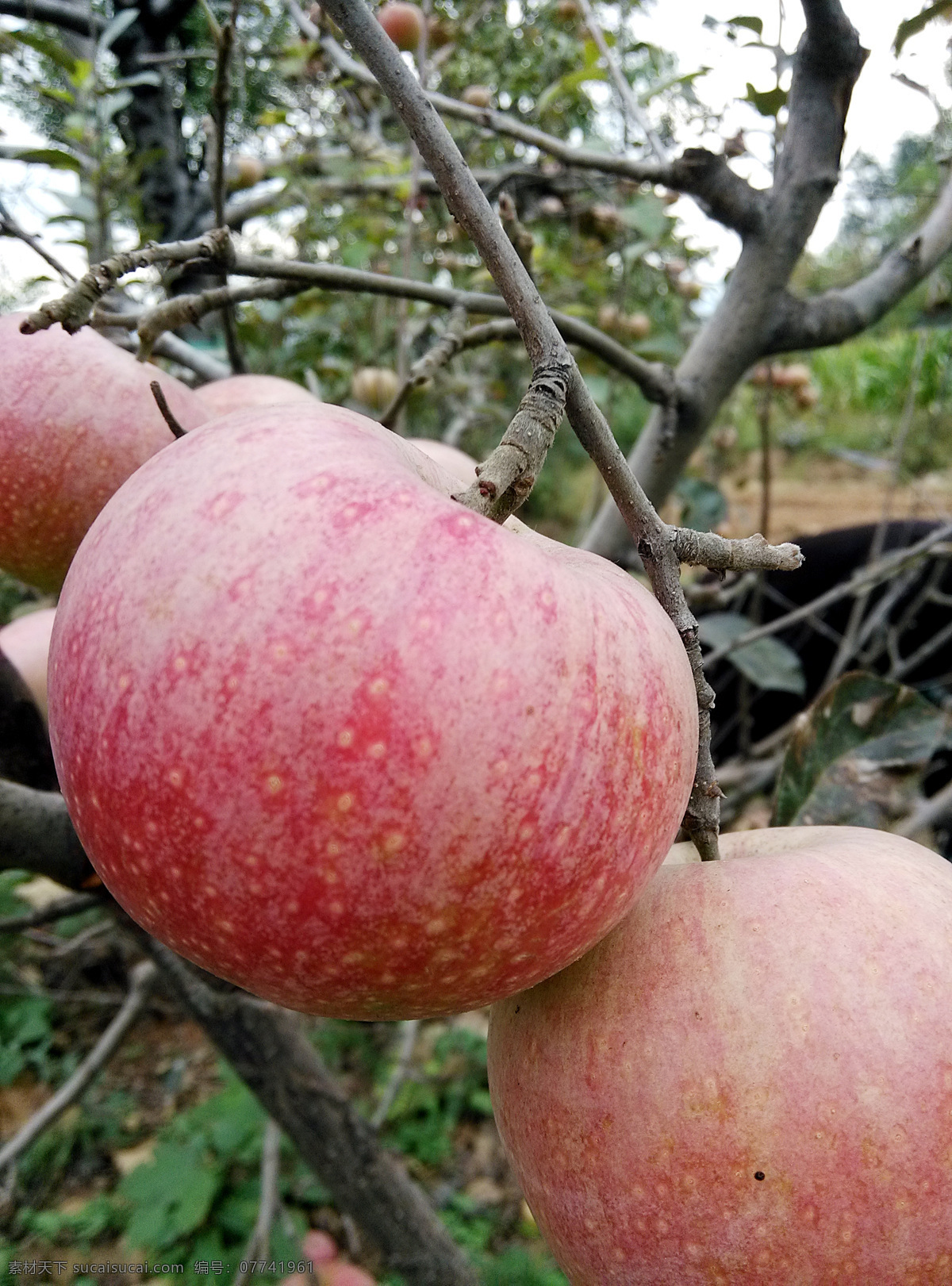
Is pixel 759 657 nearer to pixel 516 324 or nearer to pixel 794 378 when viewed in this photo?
pixel 516 324

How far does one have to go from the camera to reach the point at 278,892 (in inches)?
16.1

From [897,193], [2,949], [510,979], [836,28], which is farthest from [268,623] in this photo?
[2,949]

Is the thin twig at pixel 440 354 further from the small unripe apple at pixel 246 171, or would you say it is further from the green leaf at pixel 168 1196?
the small unripe apple at pixel 246 171

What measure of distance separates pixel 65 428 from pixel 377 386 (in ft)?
4.67

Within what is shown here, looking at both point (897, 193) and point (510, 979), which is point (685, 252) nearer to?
point (897, 193)

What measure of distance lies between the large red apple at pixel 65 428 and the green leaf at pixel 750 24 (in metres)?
0.89

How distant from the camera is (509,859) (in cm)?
42

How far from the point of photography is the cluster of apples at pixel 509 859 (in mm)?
402

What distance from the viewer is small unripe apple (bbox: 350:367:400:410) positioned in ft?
6.36

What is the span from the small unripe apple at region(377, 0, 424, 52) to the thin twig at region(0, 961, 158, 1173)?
1.97 meters

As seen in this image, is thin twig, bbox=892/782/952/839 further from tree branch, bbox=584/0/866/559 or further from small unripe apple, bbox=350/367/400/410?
small unripe apple, bbox=350/367/400/410

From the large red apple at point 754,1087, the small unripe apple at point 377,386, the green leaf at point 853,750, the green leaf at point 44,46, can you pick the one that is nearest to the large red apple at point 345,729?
the large red apple at point 754,1087

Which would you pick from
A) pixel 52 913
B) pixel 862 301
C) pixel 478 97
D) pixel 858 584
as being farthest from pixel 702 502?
pixel 52 913

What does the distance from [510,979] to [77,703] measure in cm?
25
